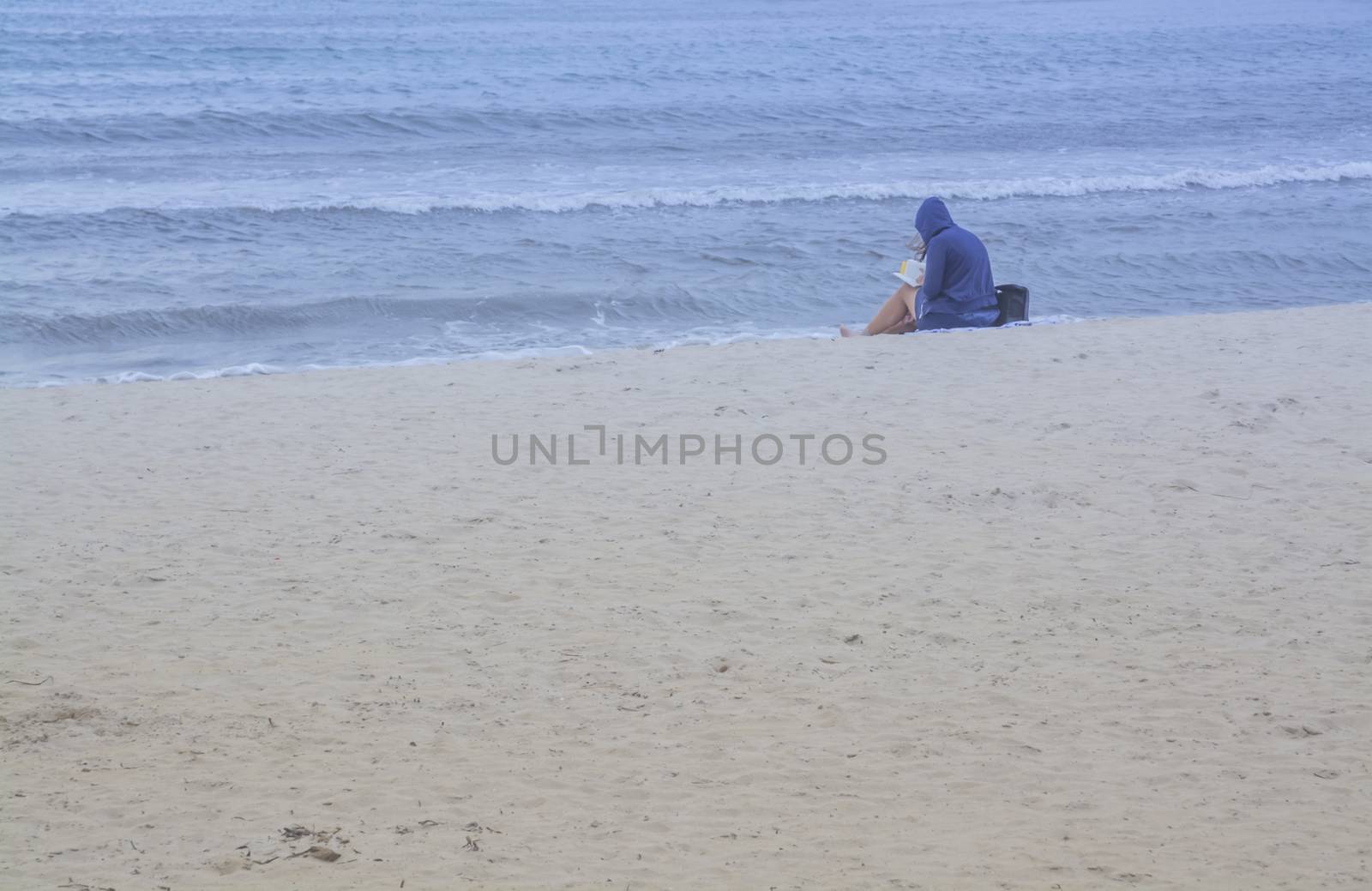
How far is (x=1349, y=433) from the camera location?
664cm

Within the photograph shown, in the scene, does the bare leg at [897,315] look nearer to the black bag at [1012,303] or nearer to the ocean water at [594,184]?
the black bag at [1012,303]

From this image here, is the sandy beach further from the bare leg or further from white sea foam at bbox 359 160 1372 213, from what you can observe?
white sea foam at bbox 359 160 1372 213

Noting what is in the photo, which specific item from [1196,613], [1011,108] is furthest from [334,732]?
[1011,108]

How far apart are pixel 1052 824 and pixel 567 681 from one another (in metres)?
1.63

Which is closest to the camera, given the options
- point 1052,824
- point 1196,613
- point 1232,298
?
point 1052,824

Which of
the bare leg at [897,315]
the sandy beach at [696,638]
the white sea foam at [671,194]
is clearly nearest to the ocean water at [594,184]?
the white sea foam at [671,194]

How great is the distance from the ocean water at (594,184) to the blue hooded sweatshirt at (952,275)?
2.30 meters

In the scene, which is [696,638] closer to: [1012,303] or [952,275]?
[952,275]

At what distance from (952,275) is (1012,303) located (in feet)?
2.01

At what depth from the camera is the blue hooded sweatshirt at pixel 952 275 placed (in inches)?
316

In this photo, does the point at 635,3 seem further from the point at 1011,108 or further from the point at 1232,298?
the point at 1232,298

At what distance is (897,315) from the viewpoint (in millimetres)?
8812

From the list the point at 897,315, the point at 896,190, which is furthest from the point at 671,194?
the point at 897,315

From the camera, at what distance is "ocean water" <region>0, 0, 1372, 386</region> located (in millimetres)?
11219
